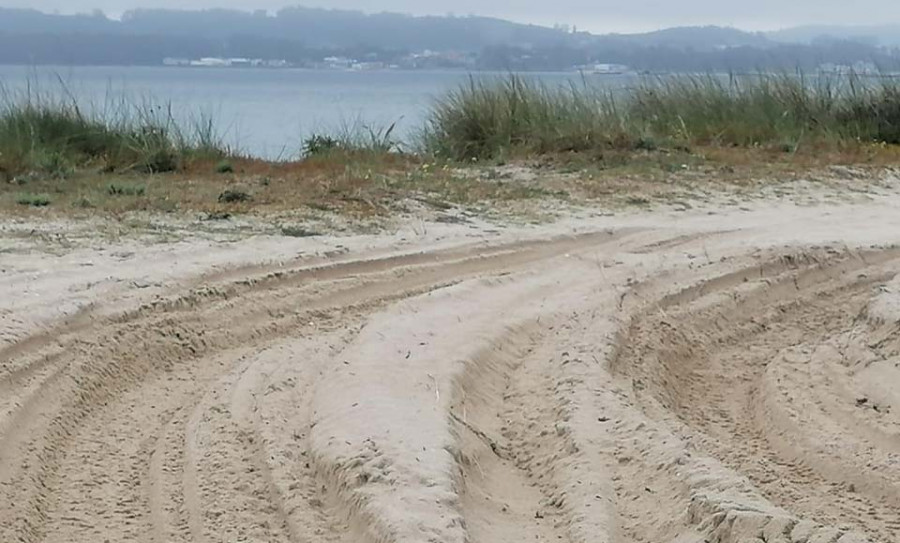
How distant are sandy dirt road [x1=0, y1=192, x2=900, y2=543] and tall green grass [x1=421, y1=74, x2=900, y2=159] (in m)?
5.98

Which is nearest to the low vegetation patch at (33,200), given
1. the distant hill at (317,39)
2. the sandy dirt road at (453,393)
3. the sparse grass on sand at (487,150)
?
the sparse grass on sand at (487,150)

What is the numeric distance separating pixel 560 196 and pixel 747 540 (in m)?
6.80

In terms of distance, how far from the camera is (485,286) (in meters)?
6.78

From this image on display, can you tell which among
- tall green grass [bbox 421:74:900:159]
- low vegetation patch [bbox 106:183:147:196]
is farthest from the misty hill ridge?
low vegetation patch [bbox 106:183:147:196]

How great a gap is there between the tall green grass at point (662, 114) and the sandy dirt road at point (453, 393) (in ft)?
19.6

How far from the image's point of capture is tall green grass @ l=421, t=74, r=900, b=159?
45.9 feet

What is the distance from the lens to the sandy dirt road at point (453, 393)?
12.6ft

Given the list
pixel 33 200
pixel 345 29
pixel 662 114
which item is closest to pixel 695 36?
pixel 345 29

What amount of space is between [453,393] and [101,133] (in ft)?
29.4

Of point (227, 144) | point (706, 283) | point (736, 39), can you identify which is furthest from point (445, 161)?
point (736, 39)

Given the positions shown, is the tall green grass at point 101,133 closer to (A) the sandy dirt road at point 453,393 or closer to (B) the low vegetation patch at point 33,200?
(B) the low vegetation patch at point 33,200

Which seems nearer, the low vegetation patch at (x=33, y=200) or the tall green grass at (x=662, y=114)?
the low vegetation patch at (x=33, y=200)

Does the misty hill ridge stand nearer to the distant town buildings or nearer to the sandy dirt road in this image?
the distant town buildings

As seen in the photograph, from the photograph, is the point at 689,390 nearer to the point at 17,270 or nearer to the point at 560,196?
the point at 17,270
